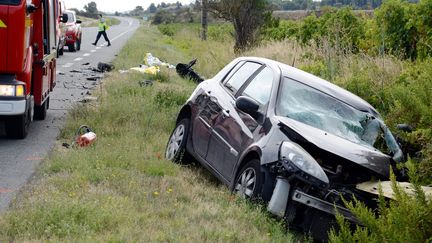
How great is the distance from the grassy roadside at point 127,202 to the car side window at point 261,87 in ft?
3.48

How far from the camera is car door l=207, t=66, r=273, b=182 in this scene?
6918 millimetres

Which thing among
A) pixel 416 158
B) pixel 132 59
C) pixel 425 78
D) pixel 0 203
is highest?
pixel 425 78

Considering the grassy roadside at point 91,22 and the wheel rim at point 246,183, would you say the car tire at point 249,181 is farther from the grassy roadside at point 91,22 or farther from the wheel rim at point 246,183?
the grassy roadside at point 91,22

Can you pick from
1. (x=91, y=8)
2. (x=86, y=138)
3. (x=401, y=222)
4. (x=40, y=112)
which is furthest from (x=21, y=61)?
(x=91, y=8)

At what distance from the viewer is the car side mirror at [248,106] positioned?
6.86 metres

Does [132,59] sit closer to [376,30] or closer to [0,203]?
[376,30]

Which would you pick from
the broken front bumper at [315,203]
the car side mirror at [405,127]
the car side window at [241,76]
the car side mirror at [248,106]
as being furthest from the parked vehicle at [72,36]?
the broken front bumper at [315,203]

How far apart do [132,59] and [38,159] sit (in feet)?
46.7

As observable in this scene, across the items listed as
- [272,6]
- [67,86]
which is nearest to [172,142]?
[67,86]

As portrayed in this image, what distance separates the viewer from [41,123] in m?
11.2

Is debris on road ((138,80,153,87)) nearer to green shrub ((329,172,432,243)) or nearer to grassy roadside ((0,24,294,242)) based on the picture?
grassy roadside ((0,24,294,242))

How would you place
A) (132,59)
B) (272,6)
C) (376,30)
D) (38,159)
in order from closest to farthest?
(38,159)
(376,30)
(132,59)
(272,6)

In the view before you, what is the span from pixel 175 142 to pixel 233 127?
155 cm

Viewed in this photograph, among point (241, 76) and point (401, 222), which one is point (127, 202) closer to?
point (241, 76)
